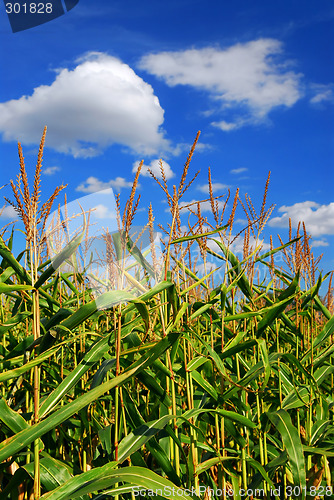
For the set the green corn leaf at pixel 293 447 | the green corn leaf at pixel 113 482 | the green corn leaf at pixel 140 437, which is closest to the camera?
the green corn leaf at pixel 113 482

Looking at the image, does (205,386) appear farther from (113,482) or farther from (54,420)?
(54,420)

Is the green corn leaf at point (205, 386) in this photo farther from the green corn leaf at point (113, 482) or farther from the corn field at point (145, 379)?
the green corn leaf at point (113, 482)

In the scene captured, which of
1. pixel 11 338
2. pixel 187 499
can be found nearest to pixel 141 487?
pixel 187 499

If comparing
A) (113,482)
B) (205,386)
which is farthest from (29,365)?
(205,386)

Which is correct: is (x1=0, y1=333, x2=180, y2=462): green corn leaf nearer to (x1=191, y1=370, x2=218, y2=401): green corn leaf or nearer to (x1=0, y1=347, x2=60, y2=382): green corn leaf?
(x1=0, y1=347, x2=60, y2=382): green corn leaf

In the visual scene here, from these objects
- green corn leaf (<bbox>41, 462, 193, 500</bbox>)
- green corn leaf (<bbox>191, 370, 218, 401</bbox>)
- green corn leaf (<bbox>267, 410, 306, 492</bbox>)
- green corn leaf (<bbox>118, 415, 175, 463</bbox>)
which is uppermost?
green corn leaf (<bbox>191, 370, 218, 401</bbox>)

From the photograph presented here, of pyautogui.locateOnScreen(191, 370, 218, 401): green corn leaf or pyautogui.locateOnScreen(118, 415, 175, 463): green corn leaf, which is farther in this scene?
pyautogui.locateOnScreen(191, 370, 218, 401): green corn leaf

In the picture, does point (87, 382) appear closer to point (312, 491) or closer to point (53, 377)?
point (53, 377)

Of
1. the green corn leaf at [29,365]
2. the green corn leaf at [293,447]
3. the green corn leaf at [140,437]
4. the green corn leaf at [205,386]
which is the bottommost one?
the green corn leaf at [293,447]

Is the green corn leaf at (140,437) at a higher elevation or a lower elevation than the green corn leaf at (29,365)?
lower

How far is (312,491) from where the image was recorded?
243 cm

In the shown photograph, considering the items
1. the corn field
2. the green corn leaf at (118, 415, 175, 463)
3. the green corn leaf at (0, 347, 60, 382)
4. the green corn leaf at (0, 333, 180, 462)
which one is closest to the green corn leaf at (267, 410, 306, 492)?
the corn field

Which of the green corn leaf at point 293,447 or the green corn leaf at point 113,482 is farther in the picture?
the green corn leaf at point 293,447

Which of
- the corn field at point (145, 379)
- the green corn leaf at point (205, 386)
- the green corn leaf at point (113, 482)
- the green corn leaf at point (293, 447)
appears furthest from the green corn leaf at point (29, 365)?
the green corn leaf at point (293, 447)
